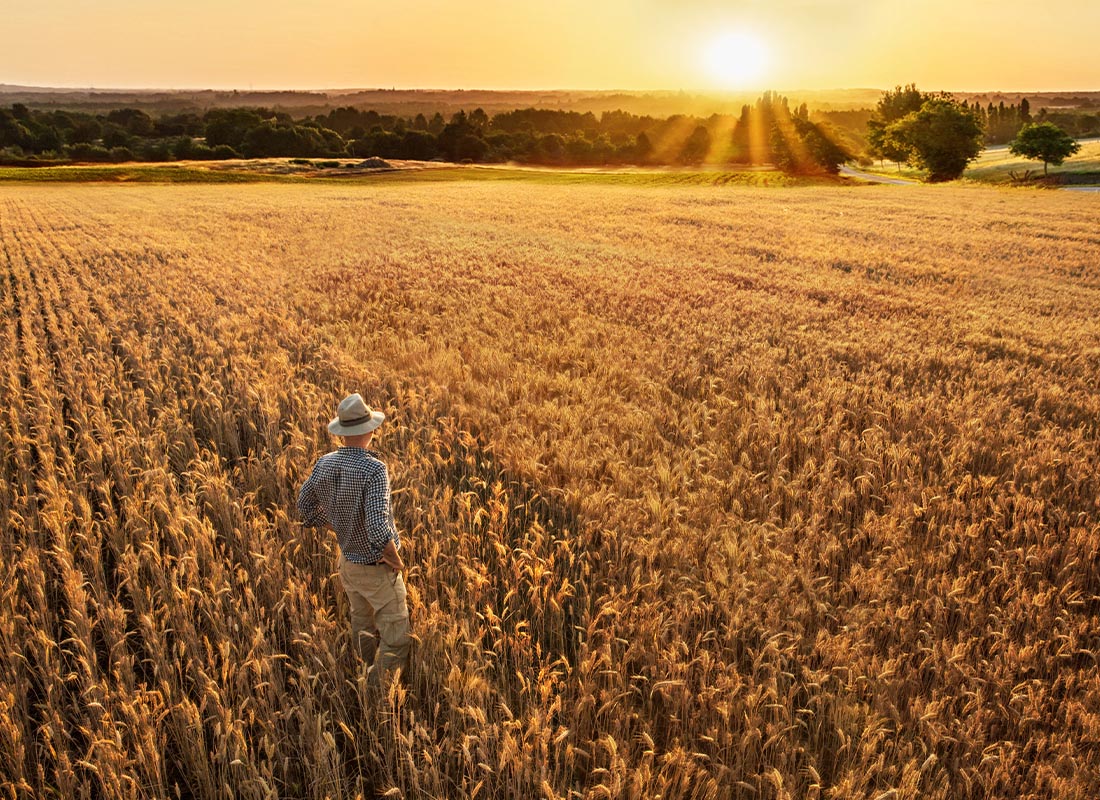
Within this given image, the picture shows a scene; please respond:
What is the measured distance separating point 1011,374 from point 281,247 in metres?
20.2

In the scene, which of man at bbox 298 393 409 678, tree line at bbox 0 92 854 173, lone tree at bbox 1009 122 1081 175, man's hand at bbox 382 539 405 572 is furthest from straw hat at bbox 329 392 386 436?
tree line at bbox 0 92 854 173

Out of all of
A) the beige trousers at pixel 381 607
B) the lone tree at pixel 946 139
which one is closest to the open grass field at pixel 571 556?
the beige trousers at pixel 381 607

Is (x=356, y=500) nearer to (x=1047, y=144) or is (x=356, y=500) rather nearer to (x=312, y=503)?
(x=312, y=503)

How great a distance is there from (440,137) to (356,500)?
363ft

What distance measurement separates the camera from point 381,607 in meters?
3.55

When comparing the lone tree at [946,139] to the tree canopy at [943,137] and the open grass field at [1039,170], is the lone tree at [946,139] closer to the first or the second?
the tree canopy at [943,137]

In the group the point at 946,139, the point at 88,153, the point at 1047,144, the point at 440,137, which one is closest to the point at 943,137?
the point at 946,139

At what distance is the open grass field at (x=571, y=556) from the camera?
3.07 m

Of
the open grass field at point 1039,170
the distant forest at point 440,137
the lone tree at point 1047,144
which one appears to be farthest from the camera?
the distant forest at point 440,137

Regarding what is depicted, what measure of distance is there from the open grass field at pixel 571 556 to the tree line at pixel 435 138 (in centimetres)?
9290

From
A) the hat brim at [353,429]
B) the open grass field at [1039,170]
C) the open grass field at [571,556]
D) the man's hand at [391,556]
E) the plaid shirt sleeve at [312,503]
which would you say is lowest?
the open grass field at [571,556]

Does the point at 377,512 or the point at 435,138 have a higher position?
the point at 435,138

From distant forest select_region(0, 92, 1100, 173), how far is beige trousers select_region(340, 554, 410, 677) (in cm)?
9683

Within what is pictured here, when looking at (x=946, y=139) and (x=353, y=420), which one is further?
(x=946, y=139)
